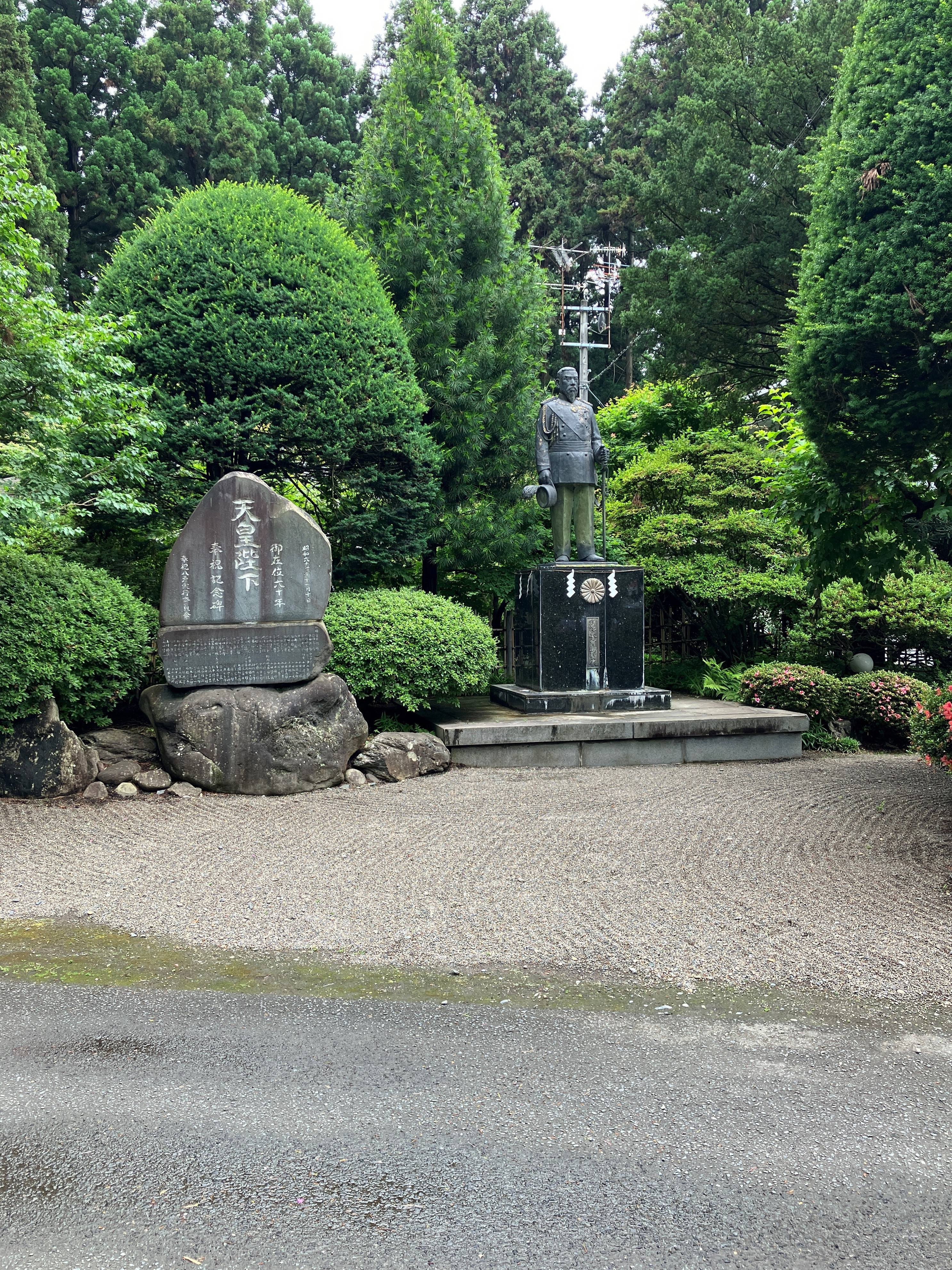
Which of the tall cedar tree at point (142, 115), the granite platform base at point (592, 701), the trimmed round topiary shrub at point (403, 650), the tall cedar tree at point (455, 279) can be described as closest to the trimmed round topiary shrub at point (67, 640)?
the trimmed round topiary shrub at point (403, 650)

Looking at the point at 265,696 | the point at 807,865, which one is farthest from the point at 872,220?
the point at 265,696

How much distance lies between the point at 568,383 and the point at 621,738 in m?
3.85

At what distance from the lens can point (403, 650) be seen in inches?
302

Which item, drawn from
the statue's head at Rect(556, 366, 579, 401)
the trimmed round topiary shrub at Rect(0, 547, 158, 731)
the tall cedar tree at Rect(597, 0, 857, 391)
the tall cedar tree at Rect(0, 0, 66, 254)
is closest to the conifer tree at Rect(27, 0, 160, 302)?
the tall cedar tree at Rect(0, 0, 66, 254)

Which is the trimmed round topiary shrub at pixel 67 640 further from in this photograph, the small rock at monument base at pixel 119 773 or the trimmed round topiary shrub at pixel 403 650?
the trimmed round topiary shrub at pixel 403 650

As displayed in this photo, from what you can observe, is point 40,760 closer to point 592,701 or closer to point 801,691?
point 592,701

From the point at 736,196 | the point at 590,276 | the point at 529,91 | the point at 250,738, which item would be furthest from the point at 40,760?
the point at 529,91

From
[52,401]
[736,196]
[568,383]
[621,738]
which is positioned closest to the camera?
[52,401]

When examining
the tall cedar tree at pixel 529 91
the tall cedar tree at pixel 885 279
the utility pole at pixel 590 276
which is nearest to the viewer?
the tall cedar tree at pixel 885 279

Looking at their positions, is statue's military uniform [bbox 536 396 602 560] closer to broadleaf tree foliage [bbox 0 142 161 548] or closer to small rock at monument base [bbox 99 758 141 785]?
broadleaf tree foliage [bbox 0 142 161 548]

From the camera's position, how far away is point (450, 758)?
25.7 ft

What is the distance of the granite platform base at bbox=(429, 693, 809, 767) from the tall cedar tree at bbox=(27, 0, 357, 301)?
1415 centimetres

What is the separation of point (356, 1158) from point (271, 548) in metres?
5.54

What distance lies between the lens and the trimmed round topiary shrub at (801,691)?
30.0ft
